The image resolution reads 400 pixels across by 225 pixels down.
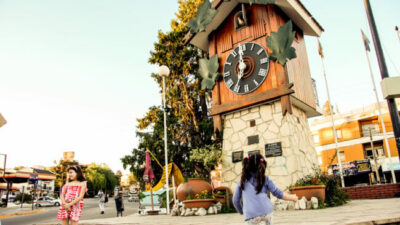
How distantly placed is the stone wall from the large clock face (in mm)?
961

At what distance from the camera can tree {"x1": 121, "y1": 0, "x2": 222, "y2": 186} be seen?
640 inches

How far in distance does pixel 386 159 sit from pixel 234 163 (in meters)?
26.2

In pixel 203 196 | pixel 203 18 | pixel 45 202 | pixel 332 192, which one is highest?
pixel 203 18

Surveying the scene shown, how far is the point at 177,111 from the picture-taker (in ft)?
54.6

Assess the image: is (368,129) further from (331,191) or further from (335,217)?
(335,217)

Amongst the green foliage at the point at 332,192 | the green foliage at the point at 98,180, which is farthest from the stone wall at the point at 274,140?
the green foliage at the point at 98,180

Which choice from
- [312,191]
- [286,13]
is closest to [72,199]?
[312,191]

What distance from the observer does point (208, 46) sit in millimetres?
14062

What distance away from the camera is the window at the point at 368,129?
33.2m

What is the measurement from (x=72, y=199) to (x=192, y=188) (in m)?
5.68

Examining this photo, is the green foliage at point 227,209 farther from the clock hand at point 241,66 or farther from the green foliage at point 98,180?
the green foliage at point 98,180

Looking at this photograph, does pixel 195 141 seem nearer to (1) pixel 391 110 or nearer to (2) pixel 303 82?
(2) pixel 303 82

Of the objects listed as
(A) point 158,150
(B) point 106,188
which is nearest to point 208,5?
(A) point 158,150

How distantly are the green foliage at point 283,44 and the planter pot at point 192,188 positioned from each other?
17.1 feet
